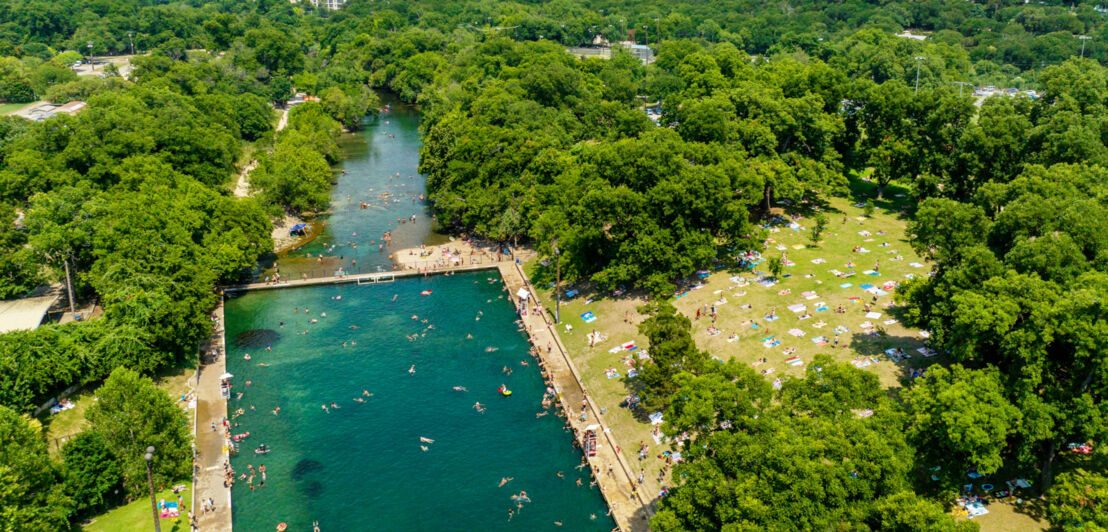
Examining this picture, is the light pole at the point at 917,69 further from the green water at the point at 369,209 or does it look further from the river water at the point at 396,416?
the river water at the point at 396,416

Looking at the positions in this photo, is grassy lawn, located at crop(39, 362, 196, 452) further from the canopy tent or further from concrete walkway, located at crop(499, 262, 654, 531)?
concrete walkway, located at crop(499, 262, 654, 531)

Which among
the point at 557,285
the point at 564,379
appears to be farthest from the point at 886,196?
the point at 564,379

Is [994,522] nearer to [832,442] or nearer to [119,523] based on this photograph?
[832,442]

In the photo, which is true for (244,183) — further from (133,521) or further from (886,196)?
(886,196)

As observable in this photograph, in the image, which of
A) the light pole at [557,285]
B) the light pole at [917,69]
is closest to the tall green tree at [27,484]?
the light pole at [557,285]

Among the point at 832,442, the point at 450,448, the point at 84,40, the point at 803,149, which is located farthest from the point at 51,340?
the point at 84,40

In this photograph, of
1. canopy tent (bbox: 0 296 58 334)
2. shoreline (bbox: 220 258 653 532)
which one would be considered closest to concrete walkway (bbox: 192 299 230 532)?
canopy tent (bbox: 0 296 58 334)
